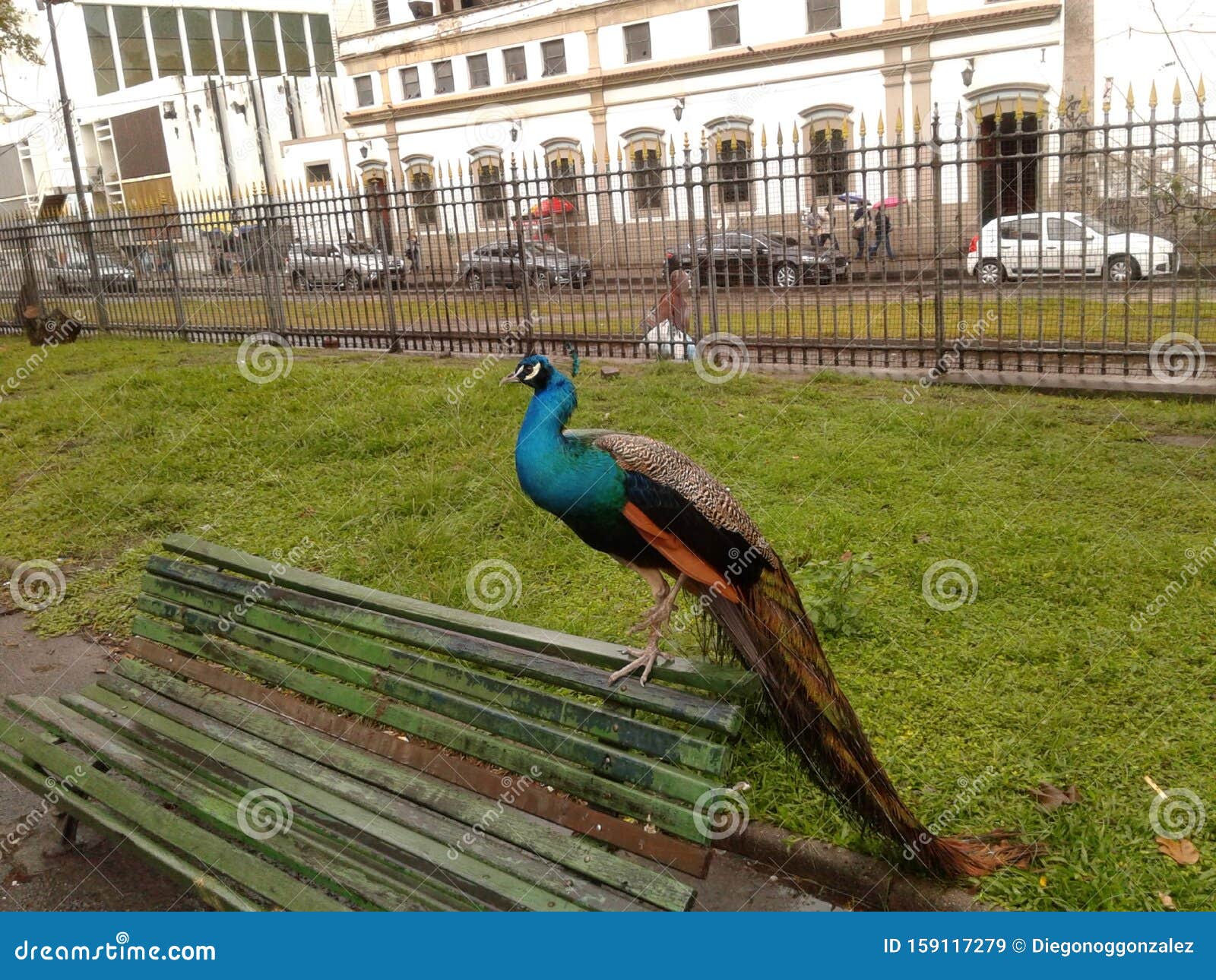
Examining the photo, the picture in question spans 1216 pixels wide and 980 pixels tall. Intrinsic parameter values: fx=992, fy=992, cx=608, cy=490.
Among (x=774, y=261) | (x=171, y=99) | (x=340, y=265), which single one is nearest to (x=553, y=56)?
(x=171, y=99)

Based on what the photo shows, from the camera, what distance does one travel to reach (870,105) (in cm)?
2245

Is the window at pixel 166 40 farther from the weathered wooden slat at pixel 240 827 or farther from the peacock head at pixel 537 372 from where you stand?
the peacock head at pixel 537 372

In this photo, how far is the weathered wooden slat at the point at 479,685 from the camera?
2.54 meters

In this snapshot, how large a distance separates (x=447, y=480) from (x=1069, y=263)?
6.12 m

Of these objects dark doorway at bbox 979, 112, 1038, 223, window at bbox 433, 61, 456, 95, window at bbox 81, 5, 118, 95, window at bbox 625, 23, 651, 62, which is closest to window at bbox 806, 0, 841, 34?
window at bbox 625, 23, 651, 62

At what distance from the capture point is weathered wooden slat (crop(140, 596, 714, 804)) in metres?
2.54

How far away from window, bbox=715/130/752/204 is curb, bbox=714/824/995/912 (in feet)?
21.5

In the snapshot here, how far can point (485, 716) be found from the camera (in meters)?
2.92

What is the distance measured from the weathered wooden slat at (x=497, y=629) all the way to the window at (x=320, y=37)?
40308mm

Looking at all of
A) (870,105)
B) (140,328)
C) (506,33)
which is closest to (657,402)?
(140,328)

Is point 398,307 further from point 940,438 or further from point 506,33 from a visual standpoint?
point 506,33

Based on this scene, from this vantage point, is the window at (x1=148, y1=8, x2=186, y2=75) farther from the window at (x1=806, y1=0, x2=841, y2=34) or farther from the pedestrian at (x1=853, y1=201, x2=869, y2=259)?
the pedestrian at (x1=853, y1=201, x2=869, y2=259)

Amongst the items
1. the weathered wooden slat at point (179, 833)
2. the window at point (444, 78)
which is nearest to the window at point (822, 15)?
the window at point (444, 78)

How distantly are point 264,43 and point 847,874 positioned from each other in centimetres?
4243
